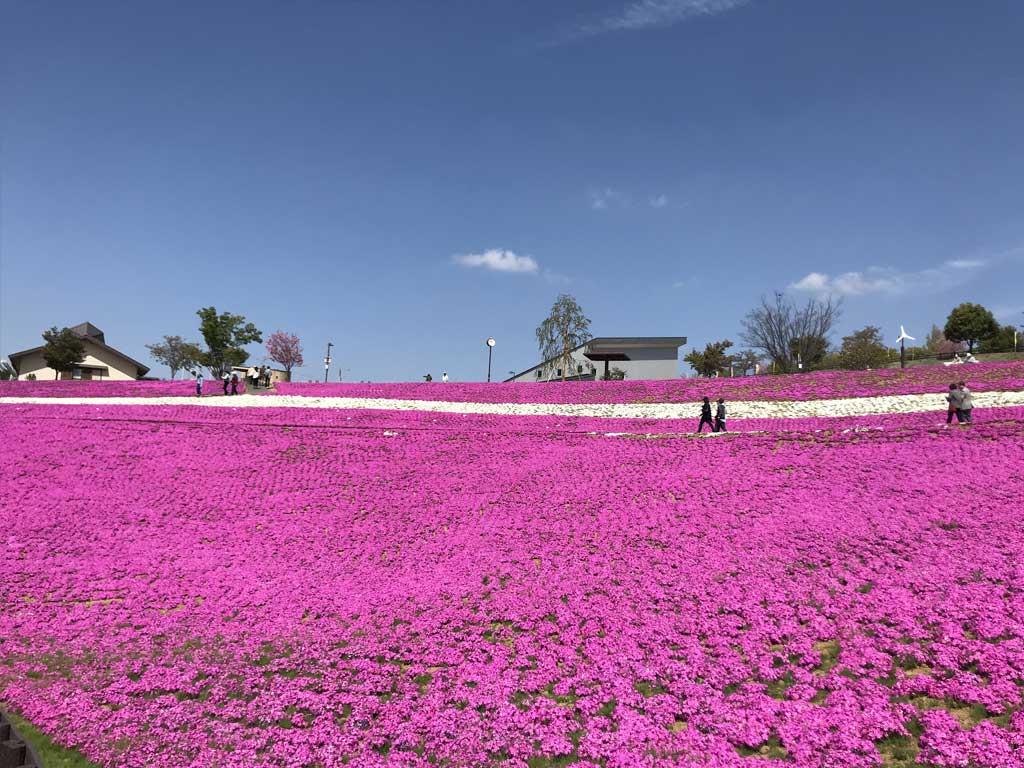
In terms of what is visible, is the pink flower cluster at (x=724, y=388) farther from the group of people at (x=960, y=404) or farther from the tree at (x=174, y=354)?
the tree at (x=174, y=354)

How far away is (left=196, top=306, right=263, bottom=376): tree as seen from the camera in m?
81.4

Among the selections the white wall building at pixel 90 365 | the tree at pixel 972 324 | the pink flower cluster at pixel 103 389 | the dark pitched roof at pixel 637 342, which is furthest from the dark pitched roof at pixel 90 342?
the tree at pixel 972 324

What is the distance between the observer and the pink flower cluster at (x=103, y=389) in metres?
41.4

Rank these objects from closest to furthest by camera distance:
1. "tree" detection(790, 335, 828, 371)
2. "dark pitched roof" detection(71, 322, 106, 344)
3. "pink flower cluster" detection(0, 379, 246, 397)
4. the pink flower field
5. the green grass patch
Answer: the green grass patch → the pink flower field → "pink flower cluster" detection(0, 379, 246, 397) → "tree" detection(790, 335, 828, 371) → "dark pitched roof" detection(71, 322, 106, 344)

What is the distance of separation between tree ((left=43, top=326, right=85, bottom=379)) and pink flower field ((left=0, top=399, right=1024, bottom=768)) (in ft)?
164

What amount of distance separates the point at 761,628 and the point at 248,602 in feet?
30.1

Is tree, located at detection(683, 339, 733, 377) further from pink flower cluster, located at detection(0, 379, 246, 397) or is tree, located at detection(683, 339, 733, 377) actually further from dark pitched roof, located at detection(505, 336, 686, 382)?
pink flower cluster, located at detection(0, 379, 246, 397)

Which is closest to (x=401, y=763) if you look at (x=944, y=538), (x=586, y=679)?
(x=586, y=679)

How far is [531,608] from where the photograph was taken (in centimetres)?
1058

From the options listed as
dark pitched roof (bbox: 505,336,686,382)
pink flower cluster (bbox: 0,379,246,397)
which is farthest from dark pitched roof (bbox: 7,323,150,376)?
dark pitched roof (bbox: 505,336,686,382)

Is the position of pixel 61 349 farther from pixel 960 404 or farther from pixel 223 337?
pixel 960 404

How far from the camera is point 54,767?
6.79 meters

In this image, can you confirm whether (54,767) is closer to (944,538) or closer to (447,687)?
(447,687)

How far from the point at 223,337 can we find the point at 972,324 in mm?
106730
